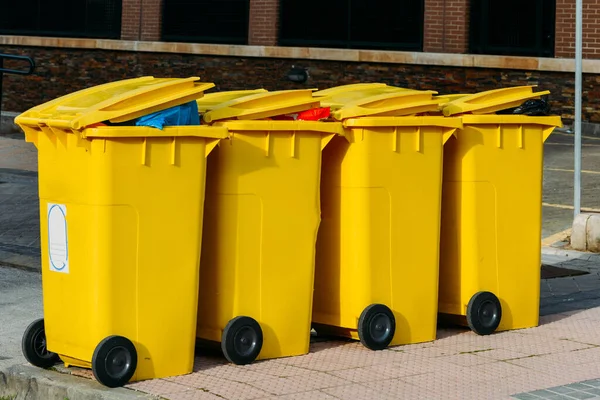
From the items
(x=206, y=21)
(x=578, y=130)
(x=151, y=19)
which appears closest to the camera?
(x=578, y=130)

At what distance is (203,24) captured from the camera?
25.4 metres

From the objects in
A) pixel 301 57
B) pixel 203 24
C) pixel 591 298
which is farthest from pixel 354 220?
pixel 203 24

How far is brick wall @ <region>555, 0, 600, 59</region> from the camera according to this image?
2036 cm

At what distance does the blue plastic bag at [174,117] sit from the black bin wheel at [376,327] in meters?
1.56

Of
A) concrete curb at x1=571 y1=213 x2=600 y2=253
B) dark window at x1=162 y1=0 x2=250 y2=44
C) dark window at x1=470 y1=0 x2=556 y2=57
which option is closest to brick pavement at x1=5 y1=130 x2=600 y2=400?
concrete curb at x1=571 y1=213 x2=600 y2=253

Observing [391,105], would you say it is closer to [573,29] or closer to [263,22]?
[573,29]

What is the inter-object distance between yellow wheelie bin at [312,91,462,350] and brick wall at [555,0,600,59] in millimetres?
13707

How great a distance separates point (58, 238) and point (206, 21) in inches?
762

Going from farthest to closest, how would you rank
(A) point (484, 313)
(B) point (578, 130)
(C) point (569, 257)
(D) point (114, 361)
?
(B) point (578, 130)
(C) point (569, 257)
(A) point (484, 313)
(D) point (114, 361)

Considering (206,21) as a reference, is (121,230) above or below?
below

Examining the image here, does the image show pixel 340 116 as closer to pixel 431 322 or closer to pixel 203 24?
pixel 431 322

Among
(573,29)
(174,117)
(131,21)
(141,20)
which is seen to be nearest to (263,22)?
(141,20)

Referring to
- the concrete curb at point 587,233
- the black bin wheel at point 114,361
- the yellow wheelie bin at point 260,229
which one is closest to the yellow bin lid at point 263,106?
the yellow wheelie bin at point 260,229

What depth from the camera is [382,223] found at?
720cm
